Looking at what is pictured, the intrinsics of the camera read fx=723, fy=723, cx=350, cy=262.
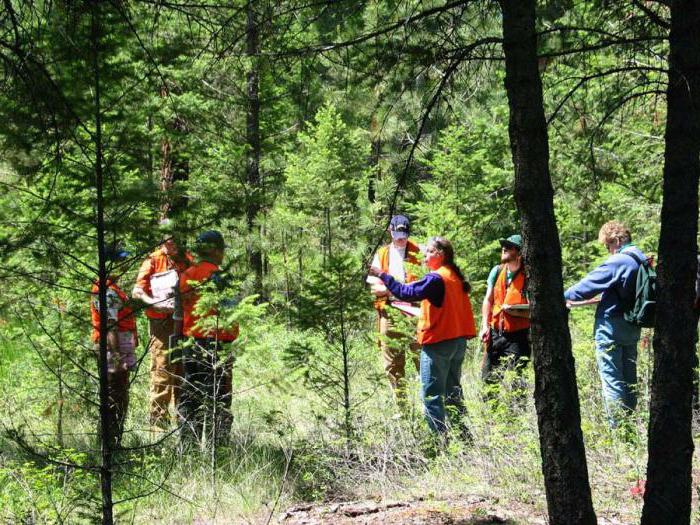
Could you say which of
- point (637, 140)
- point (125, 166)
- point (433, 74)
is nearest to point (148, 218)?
point (125, 166)

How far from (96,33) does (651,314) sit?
15.5 ft

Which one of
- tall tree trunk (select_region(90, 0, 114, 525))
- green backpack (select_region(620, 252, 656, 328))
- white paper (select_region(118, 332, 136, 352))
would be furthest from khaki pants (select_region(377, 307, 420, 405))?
tall tree trunk (select_region(90, 0, 114, 525))

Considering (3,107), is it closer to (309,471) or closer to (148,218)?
(148,218)

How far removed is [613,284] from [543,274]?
3.25 meters

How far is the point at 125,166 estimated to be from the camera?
15.1 feet

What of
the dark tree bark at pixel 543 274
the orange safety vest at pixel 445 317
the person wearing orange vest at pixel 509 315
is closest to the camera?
the dark tree bark at pixel 543 274

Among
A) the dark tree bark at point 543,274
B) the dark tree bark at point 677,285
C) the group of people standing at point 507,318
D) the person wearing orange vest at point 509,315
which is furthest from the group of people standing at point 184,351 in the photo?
the dark tree bark at point 677,285

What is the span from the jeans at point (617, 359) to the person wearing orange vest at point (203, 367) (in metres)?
3.29

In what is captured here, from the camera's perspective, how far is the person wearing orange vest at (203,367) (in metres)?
6.20

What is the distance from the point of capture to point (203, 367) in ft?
21.9

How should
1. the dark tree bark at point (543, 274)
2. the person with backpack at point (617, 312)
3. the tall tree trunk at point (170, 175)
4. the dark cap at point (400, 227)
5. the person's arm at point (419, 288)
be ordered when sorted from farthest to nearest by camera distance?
the dark cap at point (400, 227) < the person's arm at point (419, 288) < the person with backpack at point (617, 312) < the tall tree trunk at point (170, 175) < the dark tree bark at point (543, 274)

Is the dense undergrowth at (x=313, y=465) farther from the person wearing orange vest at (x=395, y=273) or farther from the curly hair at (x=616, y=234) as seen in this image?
the curly hair at (x=616, y=234)

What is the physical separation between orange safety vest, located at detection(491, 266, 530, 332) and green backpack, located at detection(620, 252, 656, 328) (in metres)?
1.22

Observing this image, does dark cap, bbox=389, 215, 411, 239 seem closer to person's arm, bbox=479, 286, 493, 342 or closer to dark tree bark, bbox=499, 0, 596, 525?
person's arm, bbox=479, 286, 493, 342
